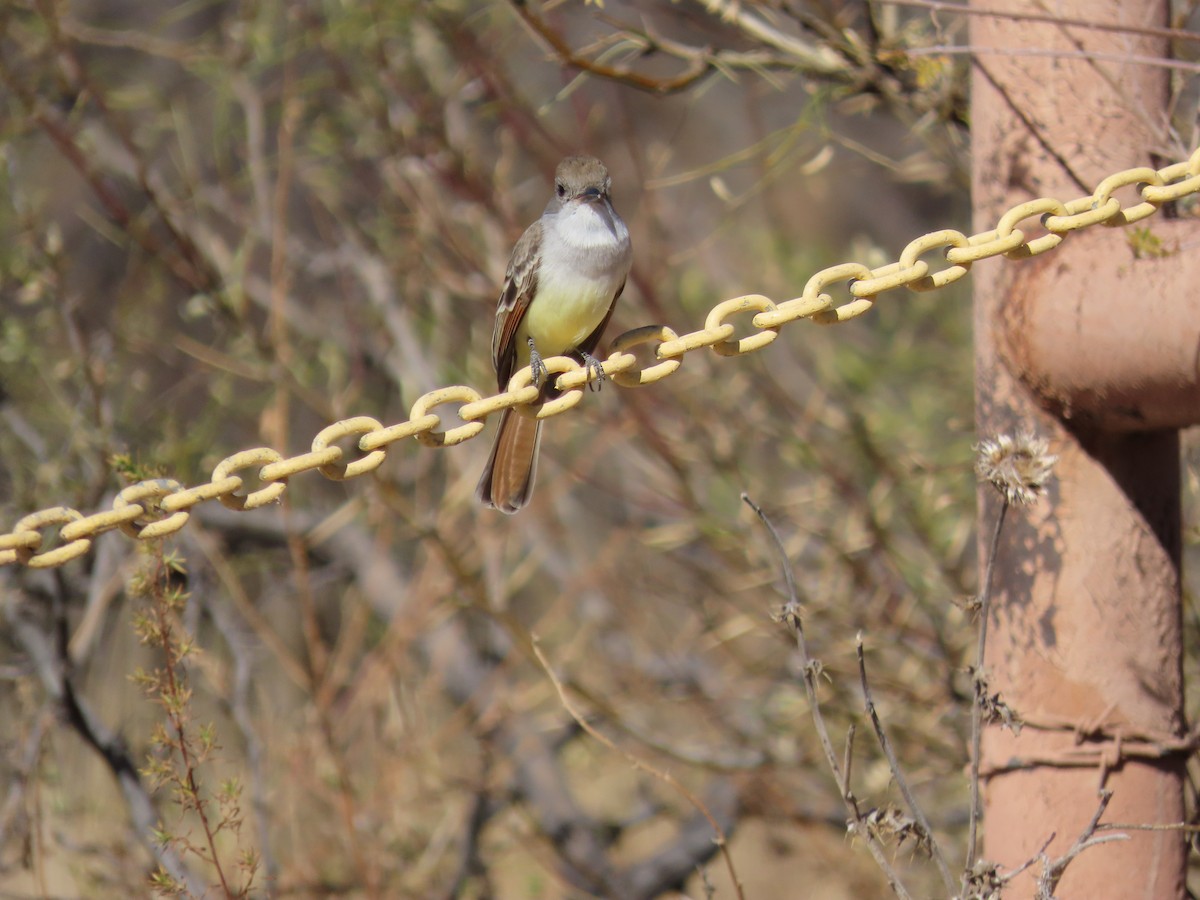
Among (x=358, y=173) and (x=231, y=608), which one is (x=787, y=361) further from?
(x=231, y=608)

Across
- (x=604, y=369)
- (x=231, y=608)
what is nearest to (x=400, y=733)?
(x=231, y=608)

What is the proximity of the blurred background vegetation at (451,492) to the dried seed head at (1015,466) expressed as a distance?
1.30 meters

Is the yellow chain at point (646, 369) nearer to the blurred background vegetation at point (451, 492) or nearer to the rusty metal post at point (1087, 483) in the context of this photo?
A: the rusty metal post at point (1087, 483)

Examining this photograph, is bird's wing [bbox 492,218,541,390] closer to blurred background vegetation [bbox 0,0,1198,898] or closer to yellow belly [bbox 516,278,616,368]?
yellow belly [bbox 516,278,616,368]

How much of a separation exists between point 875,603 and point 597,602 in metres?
1.58

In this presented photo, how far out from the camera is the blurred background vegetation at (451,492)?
360 centimetres

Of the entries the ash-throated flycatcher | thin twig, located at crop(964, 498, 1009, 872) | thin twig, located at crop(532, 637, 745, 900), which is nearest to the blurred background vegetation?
the ash-throated flycatcher

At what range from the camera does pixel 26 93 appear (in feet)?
12.7

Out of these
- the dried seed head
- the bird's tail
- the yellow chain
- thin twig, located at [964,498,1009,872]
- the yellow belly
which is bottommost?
thin twig, located at [964,498,1009,872]

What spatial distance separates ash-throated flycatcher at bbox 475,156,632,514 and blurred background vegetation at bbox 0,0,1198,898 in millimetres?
228

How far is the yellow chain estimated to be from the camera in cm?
162

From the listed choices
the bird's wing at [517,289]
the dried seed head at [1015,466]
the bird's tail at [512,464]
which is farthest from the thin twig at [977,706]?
the bird's wing at [517,289]

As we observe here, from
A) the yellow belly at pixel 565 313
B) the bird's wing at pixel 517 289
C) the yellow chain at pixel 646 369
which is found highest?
the bird's wing at pixel 517 289

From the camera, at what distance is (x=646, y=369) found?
6.14 feet
